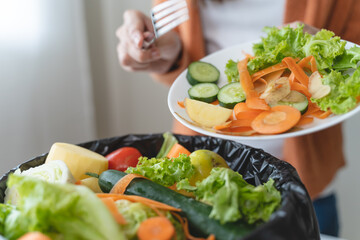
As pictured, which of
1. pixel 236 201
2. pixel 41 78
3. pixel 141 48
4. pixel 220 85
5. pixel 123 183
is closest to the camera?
pixel 236 201

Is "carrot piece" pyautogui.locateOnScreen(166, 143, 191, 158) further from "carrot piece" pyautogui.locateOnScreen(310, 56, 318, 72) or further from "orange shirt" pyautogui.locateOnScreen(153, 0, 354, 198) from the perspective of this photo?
"orange shirt" pyautogui.locateOnScreen(153, 0, 354, 198)

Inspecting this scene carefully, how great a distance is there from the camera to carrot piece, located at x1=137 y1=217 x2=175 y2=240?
2.43 feet

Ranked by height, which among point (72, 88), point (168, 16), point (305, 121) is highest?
point (168, 16)

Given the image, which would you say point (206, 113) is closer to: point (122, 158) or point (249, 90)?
point (249, 90)

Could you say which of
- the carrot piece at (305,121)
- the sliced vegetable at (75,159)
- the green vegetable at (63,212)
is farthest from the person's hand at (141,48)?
the green vegetable at (63,212)

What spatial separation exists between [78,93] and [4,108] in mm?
509

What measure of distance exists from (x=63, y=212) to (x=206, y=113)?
0.46 m

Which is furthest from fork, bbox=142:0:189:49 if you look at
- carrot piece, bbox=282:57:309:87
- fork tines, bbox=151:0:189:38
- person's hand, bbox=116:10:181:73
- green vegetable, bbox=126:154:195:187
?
green vegetable, bbox=126:154:195:187

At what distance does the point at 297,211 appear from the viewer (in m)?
0.79

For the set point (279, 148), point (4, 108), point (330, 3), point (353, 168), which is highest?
point (330, 3)

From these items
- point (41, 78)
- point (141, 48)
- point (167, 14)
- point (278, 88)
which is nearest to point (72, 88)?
point (41, 78)

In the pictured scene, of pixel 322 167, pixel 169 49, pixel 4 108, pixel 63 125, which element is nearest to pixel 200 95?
pixel 169 49

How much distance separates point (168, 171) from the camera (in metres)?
0.97

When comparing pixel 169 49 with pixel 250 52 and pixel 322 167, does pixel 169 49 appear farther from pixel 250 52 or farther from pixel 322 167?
pixel 322 167
